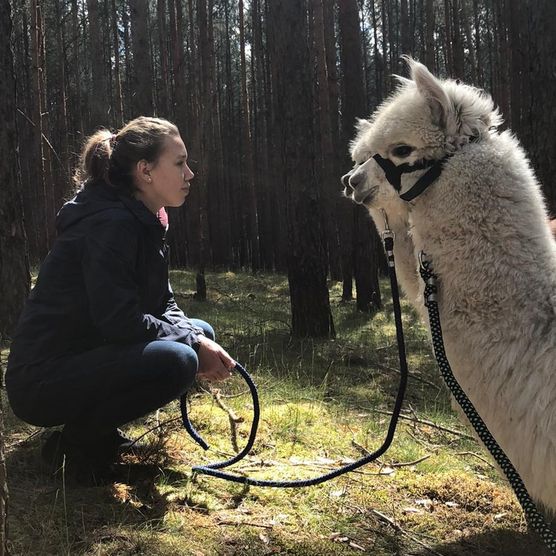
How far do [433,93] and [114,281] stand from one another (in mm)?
1433

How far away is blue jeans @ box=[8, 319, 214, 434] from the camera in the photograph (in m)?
2.37

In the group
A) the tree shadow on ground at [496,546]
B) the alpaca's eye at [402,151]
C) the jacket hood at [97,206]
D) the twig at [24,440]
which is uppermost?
the alpaca's eye at [402,151]

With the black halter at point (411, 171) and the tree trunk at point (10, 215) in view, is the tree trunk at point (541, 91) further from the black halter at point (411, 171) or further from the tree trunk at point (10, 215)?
the tree trunk at point (10, 215)

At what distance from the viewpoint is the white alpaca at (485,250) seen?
1724 mm

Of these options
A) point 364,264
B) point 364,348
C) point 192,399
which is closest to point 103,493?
point 192,399

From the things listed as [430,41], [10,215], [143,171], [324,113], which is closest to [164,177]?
[143,171]

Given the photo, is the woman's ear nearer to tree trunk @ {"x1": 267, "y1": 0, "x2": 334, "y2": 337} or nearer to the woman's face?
the woman's face

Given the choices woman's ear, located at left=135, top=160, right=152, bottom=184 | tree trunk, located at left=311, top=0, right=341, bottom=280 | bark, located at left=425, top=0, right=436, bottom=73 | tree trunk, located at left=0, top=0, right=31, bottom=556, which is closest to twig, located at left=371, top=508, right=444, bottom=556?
woman's ear, located at left=135, top=160, right=152, bottom=184

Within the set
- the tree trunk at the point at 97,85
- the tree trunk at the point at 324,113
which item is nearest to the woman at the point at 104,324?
the tree trunk at the point at 97,85

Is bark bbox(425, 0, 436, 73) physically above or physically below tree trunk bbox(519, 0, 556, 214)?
above

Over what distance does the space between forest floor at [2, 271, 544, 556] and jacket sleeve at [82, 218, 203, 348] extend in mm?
710

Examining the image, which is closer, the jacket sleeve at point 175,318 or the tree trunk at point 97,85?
the jacket sleeve at point 175,318

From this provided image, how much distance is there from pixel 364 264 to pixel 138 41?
233 inches

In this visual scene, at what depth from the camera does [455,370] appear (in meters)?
1.91
